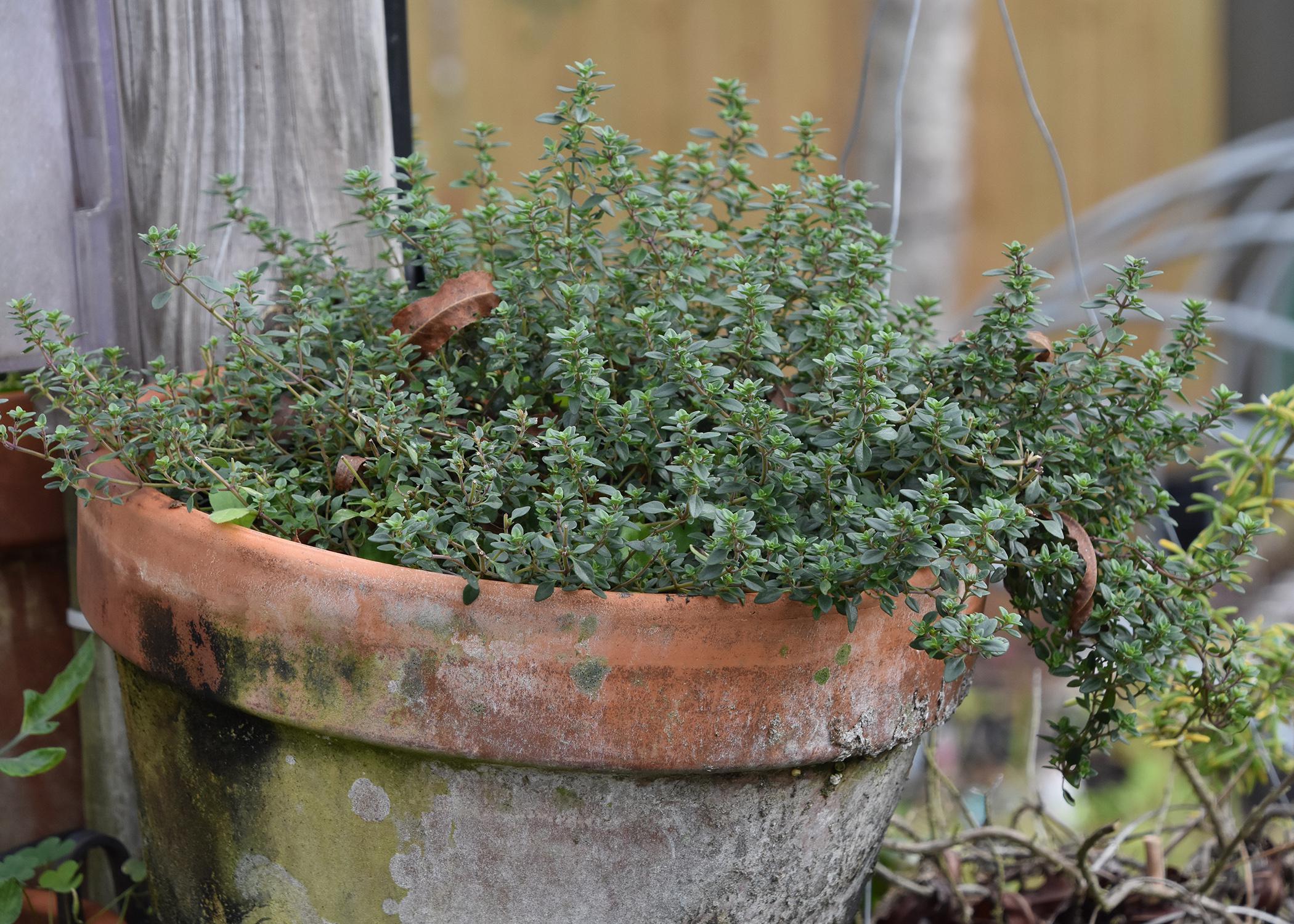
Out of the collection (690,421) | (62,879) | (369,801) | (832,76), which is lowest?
(62,879)

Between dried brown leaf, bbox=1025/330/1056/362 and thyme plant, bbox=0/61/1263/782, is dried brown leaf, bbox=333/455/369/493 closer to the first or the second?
thyme plant, bbox=0/61/1263/782

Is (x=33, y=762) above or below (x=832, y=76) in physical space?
below

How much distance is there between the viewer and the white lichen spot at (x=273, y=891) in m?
1.13

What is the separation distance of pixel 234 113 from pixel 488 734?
43.0 inches

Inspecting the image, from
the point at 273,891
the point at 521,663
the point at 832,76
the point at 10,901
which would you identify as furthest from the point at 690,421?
the point at 832,76

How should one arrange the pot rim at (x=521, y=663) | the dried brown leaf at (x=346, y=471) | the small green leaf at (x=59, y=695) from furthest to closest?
1. the small green leaf at (x=59, y=695)
2. the dried brown leaf at (x=346, y=471)
3. the pot rim at (x=521, y=663)

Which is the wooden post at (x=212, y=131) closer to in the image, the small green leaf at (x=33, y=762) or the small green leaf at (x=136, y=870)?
the small green leaf at (x=136, y=870)

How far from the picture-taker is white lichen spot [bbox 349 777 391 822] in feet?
3.52

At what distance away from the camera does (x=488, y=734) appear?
39.9 inches

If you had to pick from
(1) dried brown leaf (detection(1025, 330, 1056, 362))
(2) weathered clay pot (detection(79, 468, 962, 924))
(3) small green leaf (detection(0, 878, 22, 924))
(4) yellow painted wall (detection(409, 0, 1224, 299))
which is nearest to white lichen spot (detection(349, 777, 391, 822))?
(2) weathered clay pot (detection(79, 468, 962, 924))

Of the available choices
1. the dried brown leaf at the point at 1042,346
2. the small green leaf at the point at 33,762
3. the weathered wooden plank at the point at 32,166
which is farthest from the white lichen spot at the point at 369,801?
the weathered wooden plank at the point at 32,166

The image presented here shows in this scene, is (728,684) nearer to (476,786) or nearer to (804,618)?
(804,618)

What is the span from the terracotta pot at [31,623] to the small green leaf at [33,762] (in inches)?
14.7

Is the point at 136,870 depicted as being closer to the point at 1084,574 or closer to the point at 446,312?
the point at 446,312
